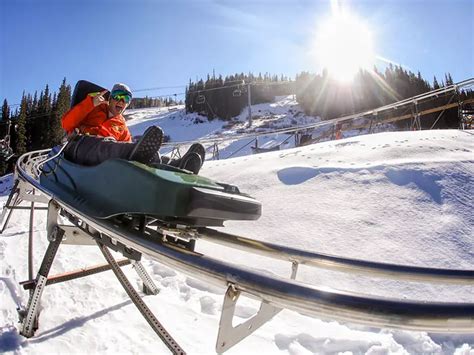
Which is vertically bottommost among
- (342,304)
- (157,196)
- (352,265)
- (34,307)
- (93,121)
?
(34,307)

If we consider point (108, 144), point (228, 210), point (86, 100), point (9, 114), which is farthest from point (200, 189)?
point (9, 114)

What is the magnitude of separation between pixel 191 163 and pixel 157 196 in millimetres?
630

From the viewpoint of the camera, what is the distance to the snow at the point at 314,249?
78.9 inches

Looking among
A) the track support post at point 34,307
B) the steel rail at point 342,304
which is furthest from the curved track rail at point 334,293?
the track support post at point 34,307

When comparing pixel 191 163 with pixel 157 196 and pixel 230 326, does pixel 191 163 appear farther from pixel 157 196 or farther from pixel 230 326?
pixel 230 326

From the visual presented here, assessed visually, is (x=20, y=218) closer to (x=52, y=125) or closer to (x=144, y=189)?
(x=144, y=189)

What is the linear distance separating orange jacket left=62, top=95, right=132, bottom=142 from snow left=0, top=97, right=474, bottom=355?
1202 millimetres

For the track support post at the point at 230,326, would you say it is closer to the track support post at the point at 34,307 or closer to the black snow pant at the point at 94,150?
the black snow pant at the point at 94,150

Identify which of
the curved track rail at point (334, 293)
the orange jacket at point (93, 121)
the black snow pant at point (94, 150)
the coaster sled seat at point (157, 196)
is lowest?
the curved track rail at point (334, 293)

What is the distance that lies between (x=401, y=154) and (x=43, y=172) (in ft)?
16.5

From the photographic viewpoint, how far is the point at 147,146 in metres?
1.62

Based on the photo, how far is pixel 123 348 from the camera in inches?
73.9

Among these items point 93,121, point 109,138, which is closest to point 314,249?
point 109,138

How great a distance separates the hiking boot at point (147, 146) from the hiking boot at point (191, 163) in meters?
0.30
